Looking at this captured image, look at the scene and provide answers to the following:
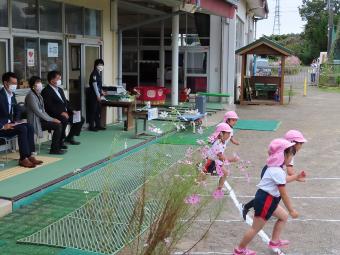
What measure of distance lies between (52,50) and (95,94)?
152 centimetres

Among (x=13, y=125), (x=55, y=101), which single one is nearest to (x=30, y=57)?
(x=55, y=101)

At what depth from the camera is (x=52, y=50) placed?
1084 cm

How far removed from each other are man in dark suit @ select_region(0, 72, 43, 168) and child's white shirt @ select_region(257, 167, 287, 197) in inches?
163

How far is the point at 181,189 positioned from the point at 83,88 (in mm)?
8539

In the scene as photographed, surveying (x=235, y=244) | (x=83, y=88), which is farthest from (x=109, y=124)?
(x=235, y=244)

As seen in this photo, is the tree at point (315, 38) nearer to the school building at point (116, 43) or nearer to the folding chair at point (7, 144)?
the school building at point (116, 43)

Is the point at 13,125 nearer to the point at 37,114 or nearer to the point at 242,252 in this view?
the point at 37,114

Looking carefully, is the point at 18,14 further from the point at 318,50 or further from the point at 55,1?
the point at 318,50

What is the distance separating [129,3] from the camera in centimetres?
1470

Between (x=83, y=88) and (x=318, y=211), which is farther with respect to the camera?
(x=83, y=88)

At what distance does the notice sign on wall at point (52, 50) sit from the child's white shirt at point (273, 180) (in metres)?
6.61

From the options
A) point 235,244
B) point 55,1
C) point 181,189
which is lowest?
point 235,244

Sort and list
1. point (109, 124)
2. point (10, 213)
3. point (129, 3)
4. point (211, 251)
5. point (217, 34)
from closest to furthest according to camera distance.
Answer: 1. point (211, 251)
2. point (10, 213)
3. point (109, 124)
4. point (129, 3)
5. point (217, 34)

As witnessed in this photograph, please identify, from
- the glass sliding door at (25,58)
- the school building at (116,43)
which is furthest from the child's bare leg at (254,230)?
the glass sliding door at (25,58)
